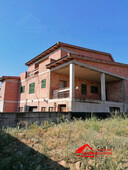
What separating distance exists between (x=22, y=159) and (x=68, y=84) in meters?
11.8

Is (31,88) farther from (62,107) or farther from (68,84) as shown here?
(62,107)

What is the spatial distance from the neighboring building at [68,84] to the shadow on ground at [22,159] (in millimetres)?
6782

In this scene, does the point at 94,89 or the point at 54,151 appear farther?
the point at 94,89

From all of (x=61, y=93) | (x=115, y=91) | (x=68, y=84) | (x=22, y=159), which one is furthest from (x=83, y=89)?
(x=22, y=159)

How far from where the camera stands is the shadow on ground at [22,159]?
282 centimetres

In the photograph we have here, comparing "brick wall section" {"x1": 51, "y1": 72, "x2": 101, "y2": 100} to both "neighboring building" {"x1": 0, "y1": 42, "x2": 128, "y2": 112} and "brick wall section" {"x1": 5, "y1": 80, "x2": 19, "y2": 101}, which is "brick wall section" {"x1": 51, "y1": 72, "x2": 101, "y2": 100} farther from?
"brick wall section" {"x1": 5, "y1": 80, "x2": 19, "y2": 101}

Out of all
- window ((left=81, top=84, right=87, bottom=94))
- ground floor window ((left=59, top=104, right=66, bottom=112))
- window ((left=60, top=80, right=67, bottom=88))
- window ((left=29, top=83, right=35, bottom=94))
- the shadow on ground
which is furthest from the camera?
window ((left=29, top=83, right=35, bottom=94))

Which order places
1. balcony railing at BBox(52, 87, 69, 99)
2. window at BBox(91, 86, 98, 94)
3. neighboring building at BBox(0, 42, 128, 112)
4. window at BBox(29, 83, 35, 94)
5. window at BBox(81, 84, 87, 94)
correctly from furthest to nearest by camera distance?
window at BBox(91, 86, 98, 94), window at BBox(29, 83, 35, 94), window at BBox(81, 84, 87, 94), balcony railing at BBox(52, 87, 69, 99), neighboring building at BBox(0, 42, 128, 112)

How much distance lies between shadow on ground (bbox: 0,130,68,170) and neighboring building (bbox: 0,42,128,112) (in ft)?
→ 22.3

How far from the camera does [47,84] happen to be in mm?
13836

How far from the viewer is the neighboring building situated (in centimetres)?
1152

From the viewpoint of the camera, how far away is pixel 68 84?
14.7 metres

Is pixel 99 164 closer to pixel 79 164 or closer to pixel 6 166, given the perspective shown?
pixel 79 164

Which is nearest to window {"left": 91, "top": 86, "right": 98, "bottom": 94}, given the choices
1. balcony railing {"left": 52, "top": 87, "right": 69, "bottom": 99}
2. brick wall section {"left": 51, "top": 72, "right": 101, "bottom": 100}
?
brick wall section {"left": 51, "top": 72, "right": 101, "bottom": 100}
